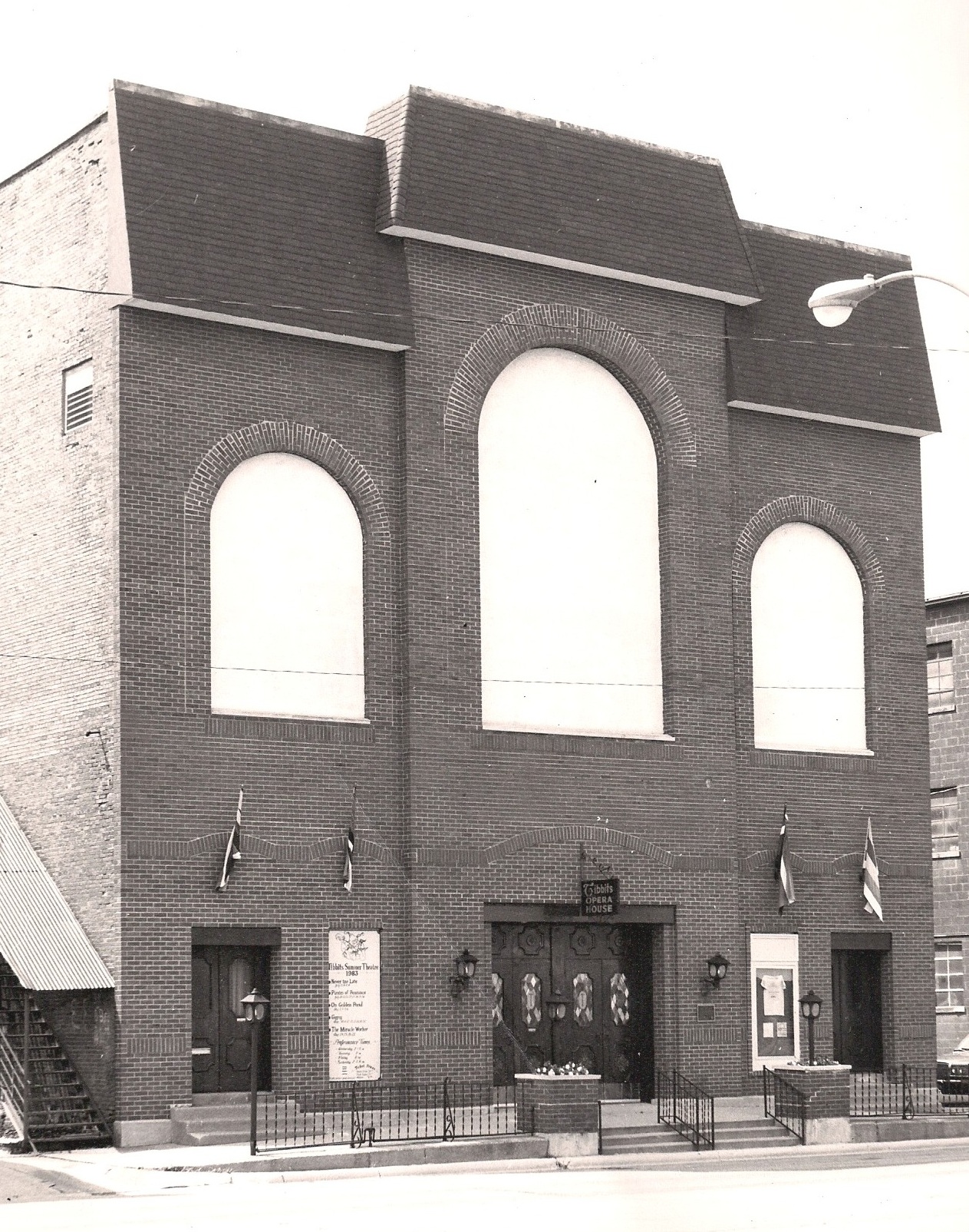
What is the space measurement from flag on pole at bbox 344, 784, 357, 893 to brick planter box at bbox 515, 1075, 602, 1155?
4.03 m

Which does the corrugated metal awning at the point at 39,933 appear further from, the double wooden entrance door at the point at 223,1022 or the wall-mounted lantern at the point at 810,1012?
the wall-mounted lantern at the point at 810,1012

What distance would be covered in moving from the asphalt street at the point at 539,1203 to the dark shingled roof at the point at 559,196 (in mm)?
14422

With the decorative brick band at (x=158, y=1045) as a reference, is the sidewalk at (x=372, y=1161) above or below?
below

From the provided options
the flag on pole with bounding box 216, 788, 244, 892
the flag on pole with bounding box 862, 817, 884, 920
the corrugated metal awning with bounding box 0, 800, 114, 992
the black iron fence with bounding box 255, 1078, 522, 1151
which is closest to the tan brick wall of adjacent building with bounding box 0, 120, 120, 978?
the corrugated metal awning with bounding box 0, 800, 114, 992

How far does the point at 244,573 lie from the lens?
1195 inches

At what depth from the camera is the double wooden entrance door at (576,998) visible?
3188 cm

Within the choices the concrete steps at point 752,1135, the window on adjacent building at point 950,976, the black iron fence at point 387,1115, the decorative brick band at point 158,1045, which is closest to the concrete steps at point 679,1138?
the concrete steps at point 752,1135

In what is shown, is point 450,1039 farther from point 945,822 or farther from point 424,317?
point 945,822

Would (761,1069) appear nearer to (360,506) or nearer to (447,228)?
(360,506)

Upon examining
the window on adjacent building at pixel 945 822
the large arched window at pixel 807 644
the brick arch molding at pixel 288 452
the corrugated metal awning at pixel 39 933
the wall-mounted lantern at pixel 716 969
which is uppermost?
the brick arch molding at pixel 288 452

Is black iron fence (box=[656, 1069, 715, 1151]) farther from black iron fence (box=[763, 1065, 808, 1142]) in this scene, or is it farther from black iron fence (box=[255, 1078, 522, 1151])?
black iron fence (box=[255, 1078, 522, 1151])

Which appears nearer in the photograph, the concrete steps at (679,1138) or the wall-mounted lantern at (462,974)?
the concrete steps at (679,1138)

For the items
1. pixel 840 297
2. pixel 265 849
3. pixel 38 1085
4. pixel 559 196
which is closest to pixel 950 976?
pixel 559 196

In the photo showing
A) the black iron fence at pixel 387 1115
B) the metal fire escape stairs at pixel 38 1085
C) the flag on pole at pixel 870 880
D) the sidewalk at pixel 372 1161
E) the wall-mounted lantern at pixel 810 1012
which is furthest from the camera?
the flag on pole at pixel 870 880
